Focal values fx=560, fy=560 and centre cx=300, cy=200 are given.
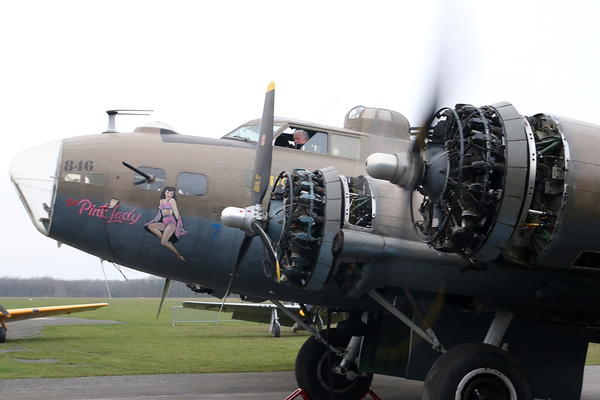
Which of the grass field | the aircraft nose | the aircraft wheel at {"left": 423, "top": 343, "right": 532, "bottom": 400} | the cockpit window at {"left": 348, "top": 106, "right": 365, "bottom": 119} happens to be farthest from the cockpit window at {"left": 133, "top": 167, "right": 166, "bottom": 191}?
the grass field

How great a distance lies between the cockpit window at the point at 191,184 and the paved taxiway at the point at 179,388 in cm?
374

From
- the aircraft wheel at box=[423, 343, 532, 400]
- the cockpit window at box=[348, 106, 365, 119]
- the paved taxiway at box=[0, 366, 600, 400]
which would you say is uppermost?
the cockpit window at box=[348, 106, 365, 119]

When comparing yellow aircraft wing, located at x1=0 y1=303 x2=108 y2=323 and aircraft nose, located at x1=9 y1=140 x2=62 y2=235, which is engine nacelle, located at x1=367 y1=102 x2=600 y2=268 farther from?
yellow aircraft wing, located at x1=0 y1=303 x2=108 y2=323

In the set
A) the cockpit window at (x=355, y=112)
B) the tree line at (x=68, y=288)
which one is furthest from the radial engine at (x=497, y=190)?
the tree line at (x=68, y=288)

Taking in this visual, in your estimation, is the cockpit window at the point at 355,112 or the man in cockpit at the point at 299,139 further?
the cockpit window at the point at 355,112

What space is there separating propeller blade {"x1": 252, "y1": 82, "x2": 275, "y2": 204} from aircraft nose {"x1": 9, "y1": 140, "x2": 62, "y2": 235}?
2972 millimetres

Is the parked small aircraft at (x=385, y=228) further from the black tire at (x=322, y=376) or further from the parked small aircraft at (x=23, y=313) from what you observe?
the parked small aircraft at (x=23, y=313)

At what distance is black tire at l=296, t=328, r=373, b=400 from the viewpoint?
9.66 metres

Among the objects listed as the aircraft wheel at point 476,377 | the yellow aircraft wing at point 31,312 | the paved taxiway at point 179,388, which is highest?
the aircraft wheel at point 476,377

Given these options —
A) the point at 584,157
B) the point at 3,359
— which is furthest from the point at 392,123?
the point at 3,359

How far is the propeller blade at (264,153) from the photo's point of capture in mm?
7508

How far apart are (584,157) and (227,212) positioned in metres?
4.10

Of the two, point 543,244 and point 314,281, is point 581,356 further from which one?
point 314,281

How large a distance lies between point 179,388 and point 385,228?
238 inches
